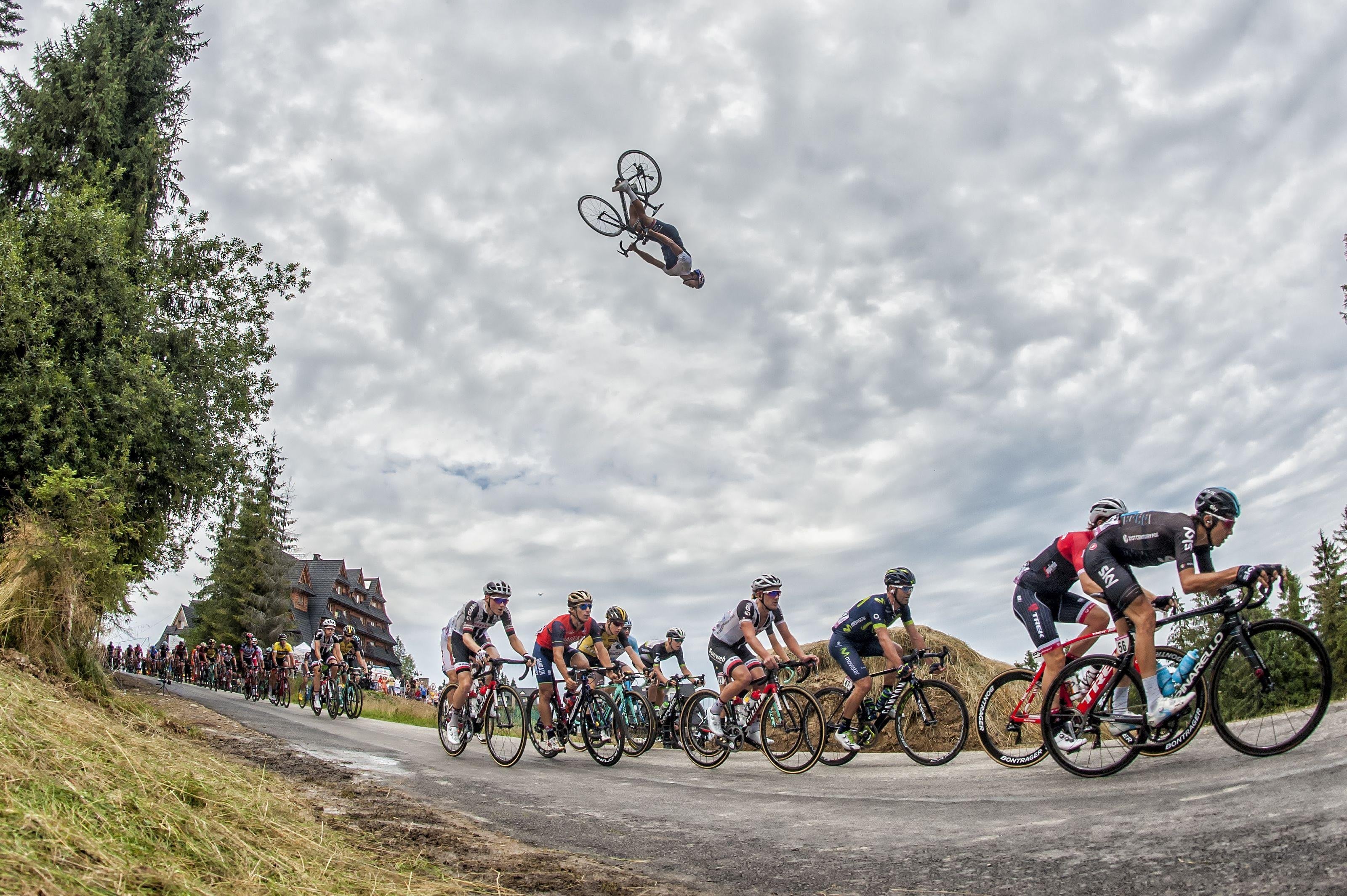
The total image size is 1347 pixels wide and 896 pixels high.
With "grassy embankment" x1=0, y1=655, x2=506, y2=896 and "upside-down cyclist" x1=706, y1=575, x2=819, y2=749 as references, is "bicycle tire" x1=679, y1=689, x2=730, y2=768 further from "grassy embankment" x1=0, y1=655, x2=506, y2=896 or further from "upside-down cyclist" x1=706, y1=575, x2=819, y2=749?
"grassy embankment" x1=0, y1=655, x2=506, y2=896

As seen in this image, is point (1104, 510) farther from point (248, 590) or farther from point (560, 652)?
point (248, 590)

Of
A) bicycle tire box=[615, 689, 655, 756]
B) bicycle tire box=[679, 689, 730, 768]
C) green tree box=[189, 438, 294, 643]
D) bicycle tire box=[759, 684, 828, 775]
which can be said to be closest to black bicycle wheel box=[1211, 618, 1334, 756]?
bicycle tire box=[759, 684, 828, 775]

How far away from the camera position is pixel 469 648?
11.0 metres

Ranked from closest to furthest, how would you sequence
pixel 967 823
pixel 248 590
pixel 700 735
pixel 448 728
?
pixel 967 823
pixel 700 735
pixel 448 728
pixel 248 590

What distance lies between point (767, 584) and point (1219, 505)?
5.40 metres

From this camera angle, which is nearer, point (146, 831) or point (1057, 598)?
point (146, 831)

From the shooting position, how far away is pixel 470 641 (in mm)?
10922

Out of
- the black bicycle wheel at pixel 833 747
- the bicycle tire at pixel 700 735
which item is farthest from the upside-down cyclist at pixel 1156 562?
the bicycle tire at pixel 700 735

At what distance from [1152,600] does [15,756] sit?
22.2ft

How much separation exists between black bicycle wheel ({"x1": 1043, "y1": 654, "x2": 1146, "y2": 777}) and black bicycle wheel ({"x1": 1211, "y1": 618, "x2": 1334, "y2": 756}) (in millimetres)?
529

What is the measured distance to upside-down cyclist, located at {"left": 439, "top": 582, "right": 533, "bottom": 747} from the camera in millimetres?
10906

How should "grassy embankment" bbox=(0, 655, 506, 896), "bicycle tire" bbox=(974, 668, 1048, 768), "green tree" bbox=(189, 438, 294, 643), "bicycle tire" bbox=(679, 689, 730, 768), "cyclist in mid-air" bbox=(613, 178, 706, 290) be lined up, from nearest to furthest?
"grassy embankment" bbox=(0, 655, 506, 896) < "bicycle tire" bbox=(974, 668, 1048, 768) < "bicycle tire" bbox=(679, 689, 730, 768) < "cyclist in mid-air" bbox=(613, 178, 706, 290) < "green tree" bbox=(189, 438, 294, 643)

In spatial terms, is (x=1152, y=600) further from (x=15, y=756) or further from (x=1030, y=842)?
(x=15, y=756)

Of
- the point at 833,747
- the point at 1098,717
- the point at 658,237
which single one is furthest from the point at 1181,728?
the point at 658,237
